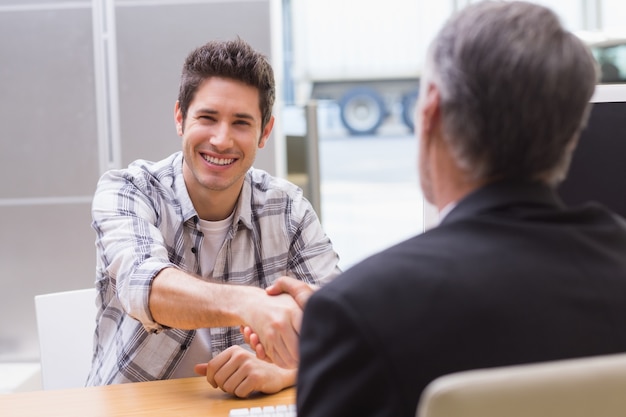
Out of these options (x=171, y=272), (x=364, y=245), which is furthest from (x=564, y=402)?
(x=364, y=245)

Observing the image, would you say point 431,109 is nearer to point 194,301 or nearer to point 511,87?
point 511,87

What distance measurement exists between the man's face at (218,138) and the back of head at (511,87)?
4.11ft

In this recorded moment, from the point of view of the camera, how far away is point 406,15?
662 cm

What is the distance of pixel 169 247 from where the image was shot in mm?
2070

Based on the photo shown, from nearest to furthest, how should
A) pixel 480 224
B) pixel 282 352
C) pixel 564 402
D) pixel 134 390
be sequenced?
pixel 564 402
pixel 480 224
pixel 282 352
pixel 134 390

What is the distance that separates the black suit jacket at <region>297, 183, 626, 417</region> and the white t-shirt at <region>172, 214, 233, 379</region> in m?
1.19

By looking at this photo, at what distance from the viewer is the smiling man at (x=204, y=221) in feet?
6.42

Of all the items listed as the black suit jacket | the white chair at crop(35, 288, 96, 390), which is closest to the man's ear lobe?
the black suit jacket

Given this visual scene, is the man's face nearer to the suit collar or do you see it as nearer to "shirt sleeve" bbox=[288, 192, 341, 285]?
"shirt sleeve" bbox=[288, 192, 341, 285]

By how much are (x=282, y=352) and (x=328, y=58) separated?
232 inches

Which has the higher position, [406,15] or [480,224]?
[406,15]

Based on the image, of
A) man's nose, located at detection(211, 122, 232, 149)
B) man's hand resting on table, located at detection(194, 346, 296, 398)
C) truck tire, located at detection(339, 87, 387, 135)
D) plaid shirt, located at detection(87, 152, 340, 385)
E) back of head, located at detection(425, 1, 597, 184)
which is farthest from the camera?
truck tire, located at detection(339, 87, 387, 135)

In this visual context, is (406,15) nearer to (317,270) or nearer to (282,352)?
(317,270)

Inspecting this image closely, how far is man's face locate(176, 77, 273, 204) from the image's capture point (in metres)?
2.12
